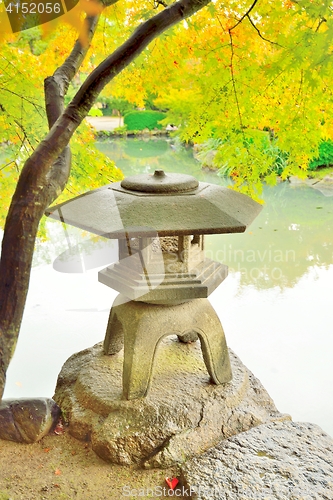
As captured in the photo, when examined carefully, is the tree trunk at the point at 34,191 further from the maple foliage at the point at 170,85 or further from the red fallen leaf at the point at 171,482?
the red fallen leaf at the point at 171,482

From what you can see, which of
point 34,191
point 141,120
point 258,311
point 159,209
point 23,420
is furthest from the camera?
point 141,120

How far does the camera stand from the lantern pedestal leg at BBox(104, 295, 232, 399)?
2803 mm

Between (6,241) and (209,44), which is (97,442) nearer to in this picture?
(6,241)

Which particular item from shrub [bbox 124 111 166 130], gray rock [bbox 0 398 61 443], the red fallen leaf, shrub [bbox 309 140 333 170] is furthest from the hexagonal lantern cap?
shrub [bbox 124 111 166 130]

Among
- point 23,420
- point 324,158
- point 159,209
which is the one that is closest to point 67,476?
point 23,420

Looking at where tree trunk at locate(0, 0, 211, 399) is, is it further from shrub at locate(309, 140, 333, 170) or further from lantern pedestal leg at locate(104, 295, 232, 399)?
shrub at locate(309, 140, 333, 170)

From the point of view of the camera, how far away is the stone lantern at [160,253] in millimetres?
2432

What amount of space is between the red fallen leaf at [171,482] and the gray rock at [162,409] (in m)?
0.10

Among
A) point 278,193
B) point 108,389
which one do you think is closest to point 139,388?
point 108,389

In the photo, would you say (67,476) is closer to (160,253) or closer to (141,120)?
(160,253)

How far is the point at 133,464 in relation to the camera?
2.68m

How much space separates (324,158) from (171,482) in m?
11.3

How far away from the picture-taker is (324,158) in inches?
477

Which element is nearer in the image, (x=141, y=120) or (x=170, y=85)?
(x=170, y=85)
